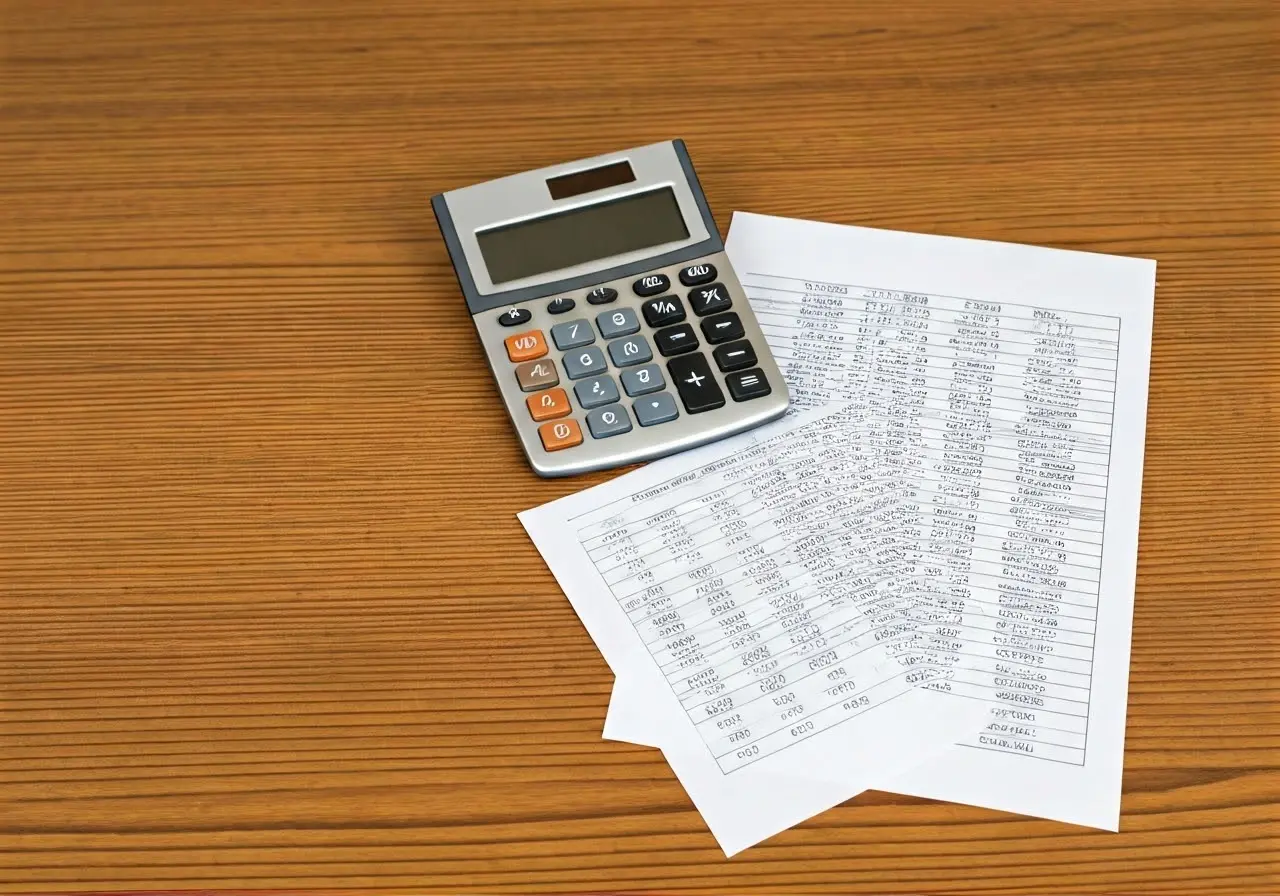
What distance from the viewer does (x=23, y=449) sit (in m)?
0.56

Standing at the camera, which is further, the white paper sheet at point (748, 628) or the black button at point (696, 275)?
the black button at point (696, 275)

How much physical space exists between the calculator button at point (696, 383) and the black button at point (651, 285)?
0.04m

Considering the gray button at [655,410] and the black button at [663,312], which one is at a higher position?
the black button at [663,312]

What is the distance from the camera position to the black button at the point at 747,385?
0.55 m

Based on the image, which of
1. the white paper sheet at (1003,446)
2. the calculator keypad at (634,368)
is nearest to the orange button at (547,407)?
the calculator keypad at (634,368)

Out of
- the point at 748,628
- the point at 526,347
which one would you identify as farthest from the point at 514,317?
the point at 748,628

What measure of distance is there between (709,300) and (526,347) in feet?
Answer: 0.29

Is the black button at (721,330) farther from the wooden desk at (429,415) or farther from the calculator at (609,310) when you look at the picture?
the wooden desk at (429,415)

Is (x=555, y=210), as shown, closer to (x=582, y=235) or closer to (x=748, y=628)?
(x=582, y=235)

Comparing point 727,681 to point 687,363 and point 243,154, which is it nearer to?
point 687,363

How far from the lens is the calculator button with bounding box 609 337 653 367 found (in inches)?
22.0

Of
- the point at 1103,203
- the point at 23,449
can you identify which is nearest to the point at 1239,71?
the point at 1103,203

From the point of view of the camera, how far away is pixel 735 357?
558 millimetres

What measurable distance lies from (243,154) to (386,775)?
37cm
